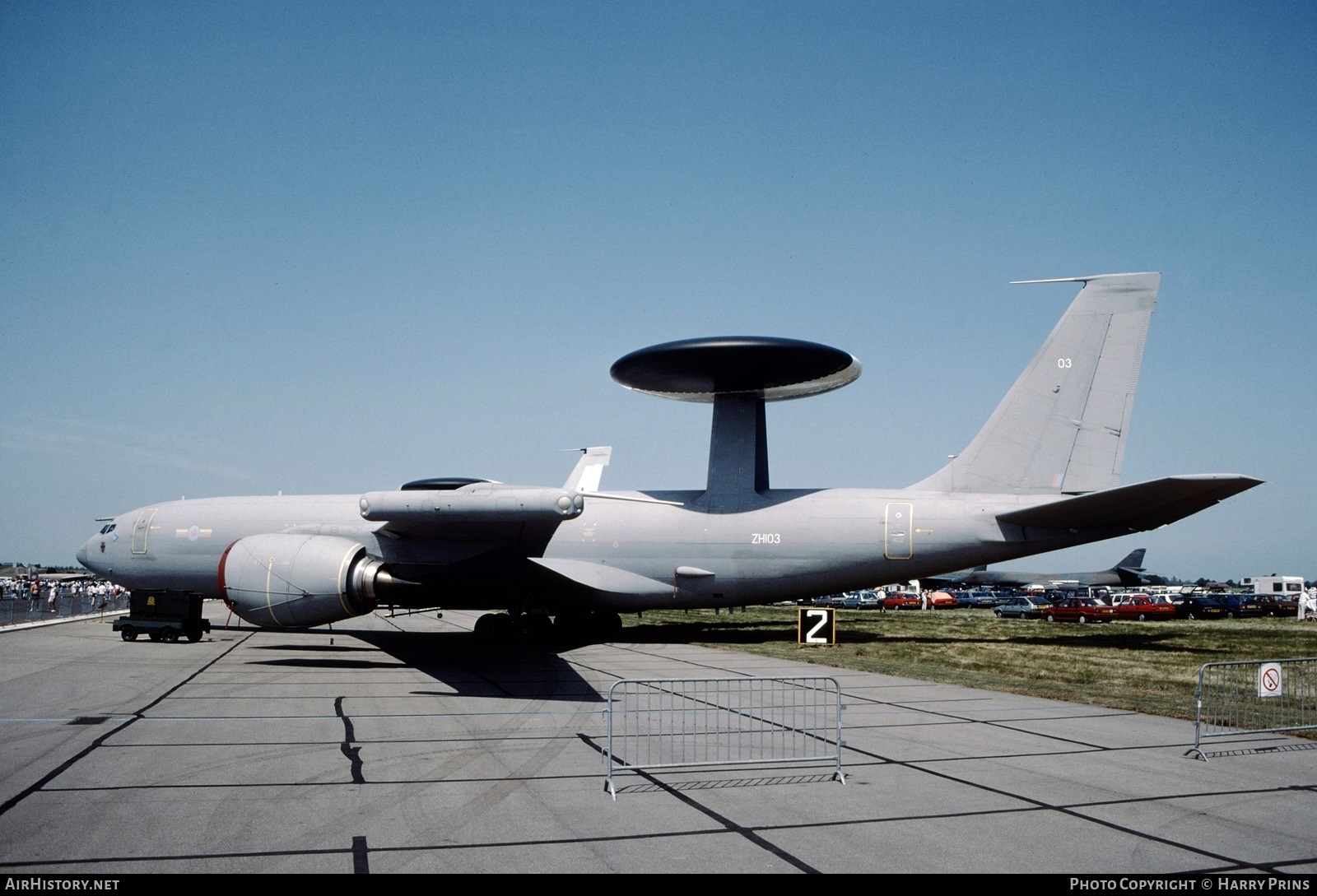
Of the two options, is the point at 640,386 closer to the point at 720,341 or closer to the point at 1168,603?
the point at 720,341

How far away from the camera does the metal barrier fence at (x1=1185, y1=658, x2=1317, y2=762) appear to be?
12.5 m

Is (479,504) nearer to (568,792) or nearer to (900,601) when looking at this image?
(568,792)

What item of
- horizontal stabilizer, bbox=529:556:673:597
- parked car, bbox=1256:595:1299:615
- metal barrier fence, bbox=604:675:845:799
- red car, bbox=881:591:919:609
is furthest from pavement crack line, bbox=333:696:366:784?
parked car, bbox=1256:595:1299:615

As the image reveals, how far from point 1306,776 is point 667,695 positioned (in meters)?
9.89

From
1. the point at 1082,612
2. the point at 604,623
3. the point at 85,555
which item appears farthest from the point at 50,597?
the point at 1082,612

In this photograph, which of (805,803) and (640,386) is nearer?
(805,803)

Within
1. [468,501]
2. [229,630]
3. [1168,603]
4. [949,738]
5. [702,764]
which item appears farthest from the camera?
Answer: [1168,603]

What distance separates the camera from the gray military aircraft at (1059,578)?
3273 inches

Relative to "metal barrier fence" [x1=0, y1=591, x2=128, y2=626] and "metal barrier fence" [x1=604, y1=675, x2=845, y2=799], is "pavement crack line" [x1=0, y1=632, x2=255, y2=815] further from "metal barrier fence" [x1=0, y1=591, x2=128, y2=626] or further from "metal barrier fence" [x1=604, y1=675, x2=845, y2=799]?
"metal barrier fence" [x1=0, y1=591, x2=128, y2=626]

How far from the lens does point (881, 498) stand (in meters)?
27.7

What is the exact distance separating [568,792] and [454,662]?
14402 mm

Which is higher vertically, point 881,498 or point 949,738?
point 881,498

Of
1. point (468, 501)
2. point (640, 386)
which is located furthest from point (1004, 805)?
point (640, 386)

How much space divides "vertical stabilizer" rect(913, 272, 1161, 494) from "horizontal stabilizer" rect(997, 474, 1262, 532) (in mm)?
1664
